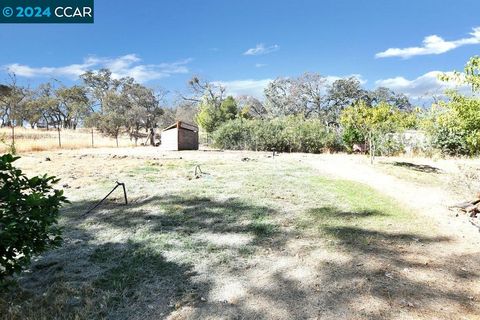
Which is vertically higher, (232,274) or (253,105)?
(253,105)

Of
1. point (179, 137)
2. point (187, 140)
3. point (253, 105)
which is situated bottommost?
point (187, 140)

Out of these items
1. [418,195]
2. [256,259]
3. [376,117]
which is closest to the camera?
[256,259]

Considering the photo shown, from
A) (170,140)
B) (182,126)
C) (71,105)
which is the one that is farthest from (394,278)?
(71,105)

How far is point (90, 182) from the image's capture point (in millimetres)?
10102

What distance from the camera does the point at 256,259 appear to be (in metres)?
4.93

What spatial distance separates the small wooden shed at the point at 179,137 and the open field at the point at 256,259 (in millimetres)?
13525

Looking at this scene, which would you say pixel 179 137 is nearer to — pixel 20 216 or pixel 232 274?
pixel 232 274

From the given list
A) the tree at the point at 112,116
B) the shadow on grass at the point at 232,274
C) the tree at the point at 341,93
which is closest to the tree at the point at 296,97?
the tree at the point at 341,93

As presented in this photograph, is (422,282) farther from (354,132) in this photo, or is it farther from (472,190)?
(354,132)

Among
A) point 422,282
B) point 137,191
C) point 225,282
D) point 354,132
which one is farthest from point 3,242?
point 354,132

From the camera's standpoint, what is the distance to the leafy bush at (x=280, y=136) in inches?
942

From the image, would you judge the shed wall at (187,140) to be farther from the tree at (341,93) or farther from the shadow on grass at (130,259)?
the tree at (341,93)

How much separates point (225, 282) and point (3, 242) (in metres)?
2.38

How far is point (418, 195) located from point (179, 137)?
15865 mm
